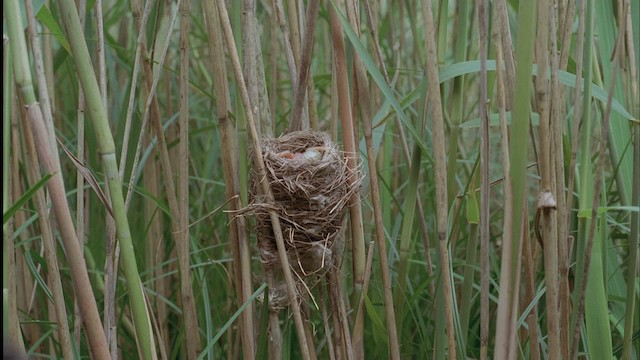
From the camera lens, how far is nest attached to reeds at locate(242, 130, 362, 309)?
3.19ft

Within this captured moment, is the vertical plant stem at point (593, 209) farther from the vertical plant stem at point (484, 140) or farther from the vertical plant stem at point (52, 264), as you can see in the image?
the vertical plant stem at point (52, 264)

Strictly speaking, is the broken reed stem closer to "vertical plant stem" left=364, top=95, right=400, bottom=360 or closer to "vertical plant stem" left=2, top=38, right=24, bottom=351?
"vertical plant stem" left=364, top=95, right=400, bottom=360

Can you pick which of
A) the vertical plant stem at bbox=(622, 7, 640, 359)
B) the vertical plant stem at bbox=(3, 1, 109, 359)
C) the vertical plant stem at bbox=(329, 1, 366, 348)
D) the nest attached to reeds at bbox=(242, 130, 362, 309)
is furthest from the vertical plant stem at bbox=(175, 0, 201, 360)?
the vertical plant stem at bbox=(622, 7, 640, 359)

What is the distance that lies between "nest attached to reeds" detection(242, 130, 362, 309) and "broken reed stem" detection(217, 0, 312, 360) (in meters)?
0.02

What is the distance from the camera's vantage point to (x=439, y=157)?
0.88 metres

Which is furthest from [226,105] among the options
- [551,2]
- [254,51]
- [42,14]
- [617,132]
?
[617,132]

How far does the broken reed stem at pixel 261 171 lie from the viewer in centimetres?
89

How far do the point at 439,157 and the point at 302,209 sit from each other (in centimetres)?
20

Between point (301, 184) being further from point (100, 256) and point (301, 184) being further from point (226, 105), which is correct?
point (100, 256)

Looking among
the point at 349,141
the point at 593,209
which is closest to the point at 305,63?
the point at 349,141

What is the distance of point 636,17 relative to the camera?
97 cm

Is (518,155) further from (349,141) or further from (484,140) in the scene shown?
(349,141)

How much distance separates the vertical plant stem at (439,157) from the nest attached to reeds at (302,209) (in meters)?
0.13

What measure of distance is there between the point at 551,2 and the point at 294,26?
1.01 feet
